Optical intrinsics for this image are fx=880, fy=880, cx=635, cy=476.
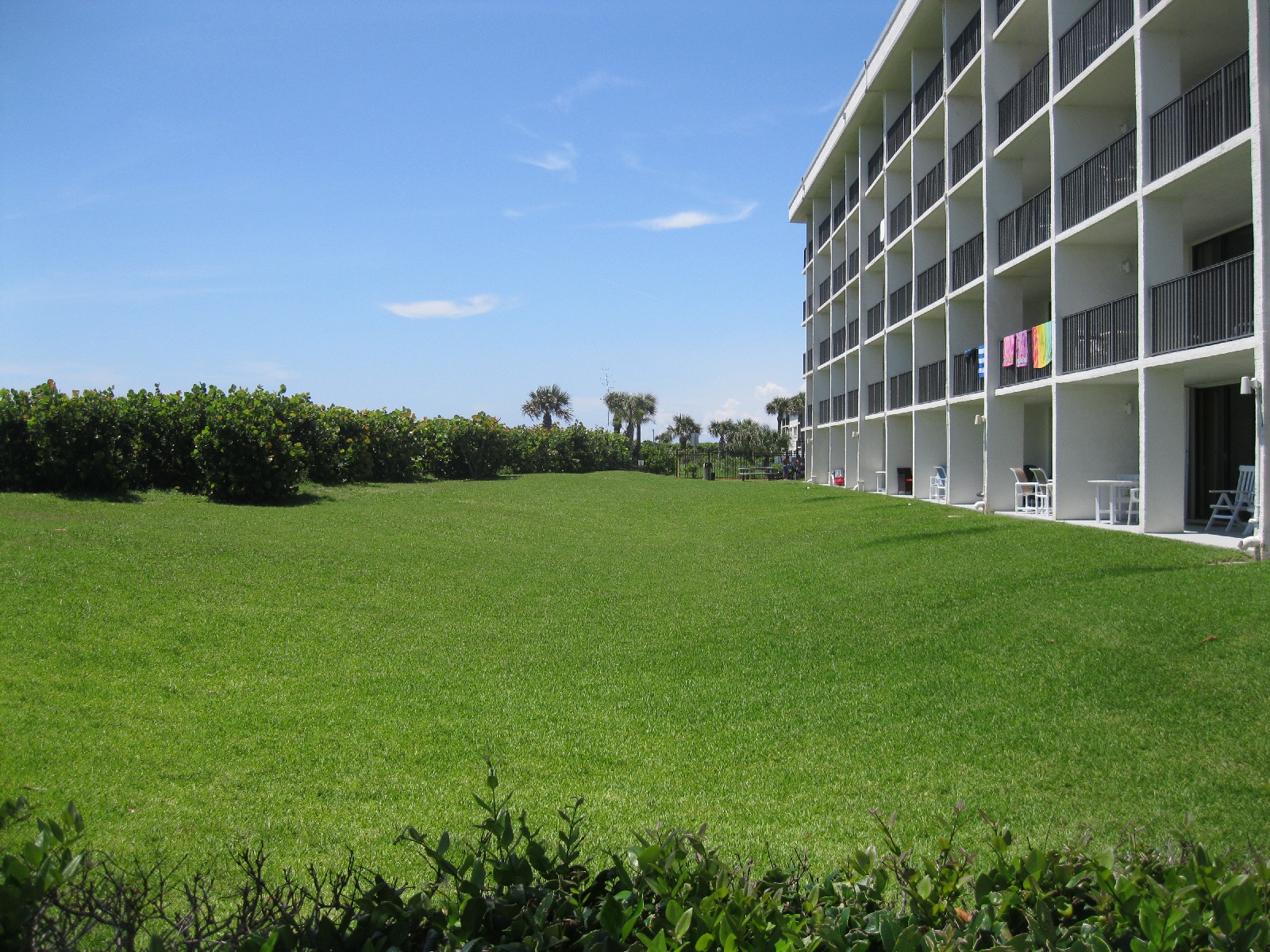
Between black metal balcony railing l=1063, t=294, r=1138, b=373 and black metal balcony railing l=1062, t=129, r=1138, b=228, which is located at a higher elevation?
black metal balcony railing l=1062, t=129, r=1138, b=228

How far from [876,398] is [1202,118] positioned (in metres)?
19.5

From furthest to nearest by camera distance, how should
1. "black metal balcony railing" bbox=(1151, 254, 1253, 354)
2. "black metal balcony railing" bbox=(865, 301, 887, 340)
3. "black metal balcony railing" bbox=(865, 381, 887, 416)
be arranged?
"black metal balcony railing" bbox=(865, 381, 887, 416) → "black metal balcony railing" bbox=(865, 301, 887, 340) → "black metal balcony railing" bbox=(1151, 254, 1253, 354)

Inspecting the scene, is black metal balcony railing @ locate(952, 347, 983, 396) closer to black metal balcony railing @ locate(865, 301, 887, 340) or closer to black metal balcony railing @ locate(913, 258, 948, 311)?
black metal balcony railing @ locate(913, 258, 948, 311)

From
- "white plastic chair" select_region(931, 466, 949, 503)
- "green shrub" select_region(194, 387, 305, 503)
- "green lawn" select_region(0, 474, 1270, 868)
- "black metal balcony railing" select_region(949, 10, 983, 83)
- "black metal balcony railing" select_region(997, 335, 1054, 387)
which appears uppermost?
"black metal balcony railing" select_region(949, 10, 983, 83)

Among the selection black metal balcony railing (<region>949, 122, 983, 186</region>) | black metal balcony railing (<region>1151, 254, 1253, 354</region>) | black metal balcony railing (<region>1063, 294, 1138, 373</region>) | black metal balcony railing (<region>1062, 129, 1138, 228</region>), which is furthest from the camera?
black metal balcony railing (<region>949, 122, 983, 186</region>)

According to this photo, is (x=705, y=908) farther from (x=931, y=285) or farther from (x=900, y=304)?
(x=900, y=304)

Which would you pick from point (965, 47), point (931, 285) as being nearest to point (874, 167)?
point (931, 285)

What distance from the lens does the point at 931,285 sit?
2588 centimetres

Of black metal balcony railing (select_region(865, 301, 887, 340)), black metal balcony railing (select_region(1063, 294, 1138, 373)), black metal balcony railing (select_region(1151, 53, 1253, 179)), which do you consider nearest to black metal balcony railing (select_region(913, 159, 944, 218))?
black metal balcony railing (select_region(865, 301, 887, 340))

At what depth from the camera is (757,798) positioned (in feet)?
17.3

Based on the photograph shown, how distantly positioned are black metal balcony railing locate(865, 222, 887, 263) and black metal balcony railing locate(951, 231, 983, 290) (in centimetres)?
776

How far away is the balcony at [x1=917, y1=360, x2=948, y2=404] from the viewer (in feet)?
82.0

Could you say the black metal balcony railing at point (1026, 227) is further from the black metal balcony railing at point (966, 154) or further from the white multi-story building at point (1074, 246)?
the black metal balcony railing at point (966, 154)

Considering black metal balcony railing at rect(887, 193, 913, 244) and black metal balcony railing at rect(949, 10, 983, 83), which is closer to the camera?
black metal balcony railing at rect(949, 10, 983, 83)
